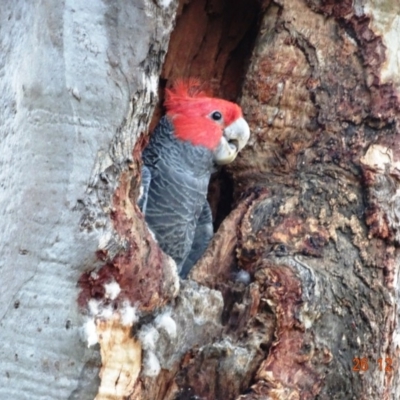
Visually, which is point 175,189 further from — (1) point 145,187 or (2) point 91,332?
(2) point 91,332

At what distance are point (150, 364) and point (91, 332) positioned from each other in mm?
289

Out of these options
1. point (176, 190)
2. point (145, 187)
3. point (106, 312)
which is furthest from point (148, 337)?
point (176, 190)

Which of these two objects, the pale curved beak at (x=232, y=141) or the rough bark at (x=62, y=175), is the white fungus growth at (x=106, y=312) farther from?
the pale curved beak at (x=232, y=141)

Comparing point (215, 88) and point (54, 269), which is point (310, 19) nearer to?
point (215, 88)

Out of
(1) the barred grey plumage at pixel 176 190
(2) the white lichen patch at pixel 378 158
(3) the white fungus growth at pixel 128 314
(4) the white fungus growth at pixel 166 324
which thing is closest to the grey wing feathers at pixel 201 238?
(1) the barred grey plumage at pixel 176 190

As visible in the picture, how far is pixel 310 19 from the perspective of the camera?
3188 mm

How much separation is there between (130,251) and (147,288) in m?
0.16

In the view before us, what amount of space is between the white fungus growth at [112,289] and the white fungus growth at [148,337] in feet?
0.59

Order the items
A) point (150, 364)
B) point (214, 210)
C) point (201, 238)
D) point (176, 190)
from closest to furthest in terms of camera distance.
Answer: point (150, 364), point (176, 190), point (201, 238), point (214, 210)

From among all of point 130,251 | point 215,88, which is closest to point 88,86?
point 130,251

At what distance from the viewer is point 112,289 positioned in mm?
2275

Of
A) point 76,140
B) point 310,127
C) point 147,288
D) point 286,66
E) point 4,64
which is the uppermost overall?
point 286,66

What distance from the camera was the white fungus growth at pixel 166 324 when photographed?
2.46 m

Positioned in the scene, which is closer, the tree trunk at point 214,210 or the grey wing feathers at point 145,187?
the tree trunk at point 214,210
